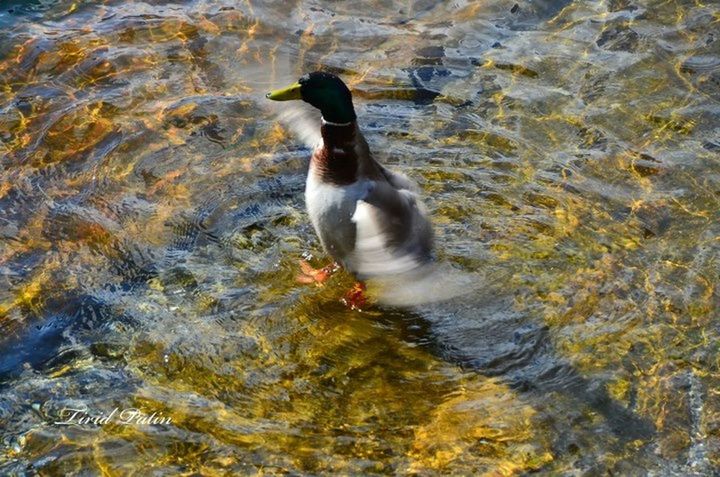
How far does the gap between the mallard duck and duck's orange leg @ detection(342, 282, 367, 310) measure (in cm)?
11

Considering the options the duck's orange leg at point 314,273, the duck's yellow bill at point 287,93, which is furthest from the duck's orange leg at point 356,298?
the duck's yellow bill at point 287,93

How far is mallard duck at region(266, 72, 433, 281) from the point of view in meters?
4.91

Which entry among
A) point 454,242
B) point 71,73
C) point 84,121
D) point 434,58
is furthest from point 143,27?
point 454,242

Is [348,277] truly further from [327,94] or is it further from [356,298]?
[327,94]

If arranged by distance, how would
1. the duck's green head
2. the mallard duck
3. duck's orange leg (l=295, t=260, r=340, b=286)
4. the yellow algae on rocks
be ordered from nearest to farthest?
the yellow algae on rocks < the mallard duck < the duck's green head < duck's orange leg (l=295, t=260, r=340, b=286)

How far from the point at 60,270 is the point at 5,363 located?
0.74 m

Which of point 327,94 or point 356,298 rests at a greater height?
point 327,94

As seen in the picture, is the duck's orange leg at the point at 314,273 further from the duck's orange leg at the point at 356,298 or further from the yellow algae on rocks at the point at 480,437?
the yellow algae on rocks at the point at 480,437

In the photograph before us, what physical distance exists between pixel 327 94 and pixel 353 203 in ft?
2.08

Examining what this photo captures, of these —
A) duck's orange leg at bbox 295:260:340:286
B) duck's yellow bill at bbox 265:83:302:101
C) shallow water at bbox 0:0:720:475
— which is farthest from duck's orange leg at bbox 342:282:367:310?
duck's yellow bill at bbox 265:83:302:101

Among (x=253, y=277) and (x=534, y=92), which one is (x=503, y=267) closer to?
(x=253, y=277)

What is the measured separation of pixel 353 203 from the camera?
4957 millimetres

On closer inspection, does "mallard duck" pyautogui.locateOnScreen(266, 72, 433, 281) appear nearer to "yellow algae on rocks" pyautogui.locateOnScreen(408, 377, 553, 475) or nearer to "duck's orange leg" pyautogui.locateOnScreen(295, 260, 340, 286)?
"duck's orange leg" pyautogui.locateOnScreen(295, 260, 340, 286)

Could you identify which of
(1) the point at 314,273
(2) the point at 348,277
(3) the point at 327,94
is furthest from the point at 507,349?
(3) the point at 327,94
